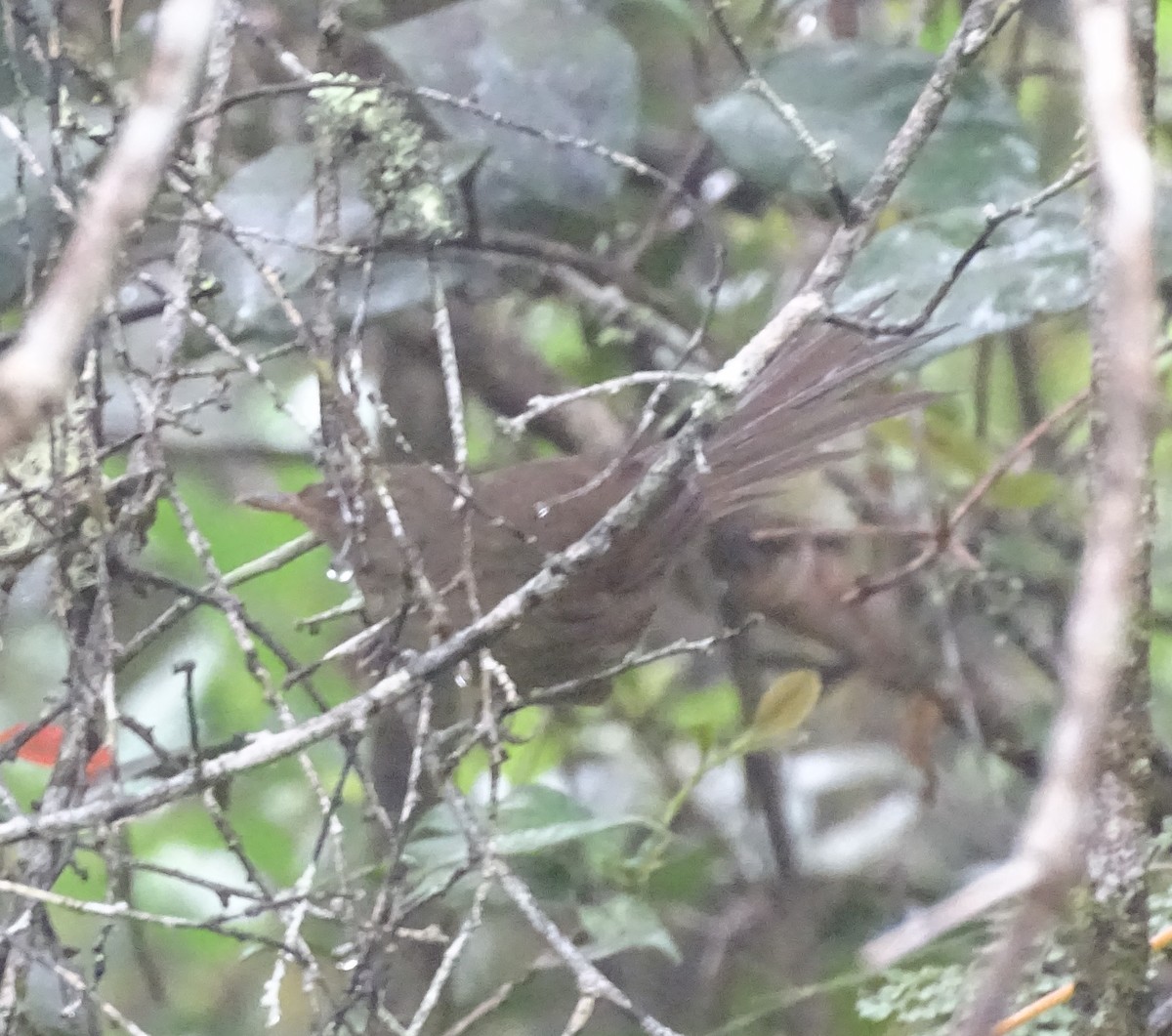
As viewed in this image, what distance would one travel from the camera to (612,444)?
140 centimetres

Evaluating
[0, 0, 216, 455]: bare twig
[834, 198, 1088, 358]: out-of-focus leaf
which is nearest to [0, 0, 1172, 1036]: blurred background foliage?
[834, 198, 1088, 358]: out-of-focus leaf

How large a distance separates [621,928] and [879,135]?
2.35 feet

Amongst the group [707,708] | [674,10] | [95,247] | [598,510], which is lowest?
[707,708]

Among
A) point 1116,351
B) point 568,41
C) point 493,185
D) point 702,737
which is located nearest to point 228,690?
point 702,737

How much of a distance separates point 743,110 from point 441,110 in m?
0.27

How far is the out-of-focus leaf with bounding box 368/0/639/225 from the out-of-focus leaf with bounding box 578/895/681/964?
0.60 meters

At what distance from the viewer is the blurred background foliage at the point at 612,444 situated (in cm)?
101

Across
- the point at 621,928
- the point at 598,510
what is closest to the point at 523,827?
the point at 621,928

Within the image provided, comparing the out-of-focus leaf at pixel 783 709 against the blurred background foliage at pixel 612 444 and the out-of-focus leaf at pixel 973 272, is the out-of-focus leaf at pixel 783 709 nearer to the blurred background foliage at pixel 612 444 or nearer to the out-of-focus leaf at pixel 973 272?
the blurred background foliage at pixel 612 444

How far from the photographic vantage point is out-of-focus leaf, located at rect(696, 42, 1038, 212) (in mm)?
1134

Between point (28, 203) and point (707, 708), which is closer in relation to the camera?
point (28, 203)

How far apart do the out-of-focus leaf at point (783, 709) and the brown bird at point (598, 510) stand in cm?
14

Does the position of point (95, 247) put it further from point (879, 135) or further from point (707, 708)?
point (707, 708)

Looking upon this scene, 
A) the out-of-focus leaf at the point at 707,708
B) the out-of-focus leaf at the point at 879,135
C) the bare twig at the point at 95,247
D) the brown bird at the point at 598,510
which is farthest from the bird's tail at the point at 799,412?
the bare twig at the point at 95,247
